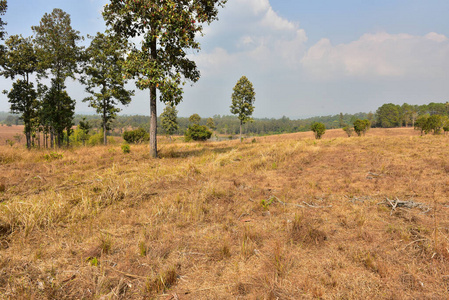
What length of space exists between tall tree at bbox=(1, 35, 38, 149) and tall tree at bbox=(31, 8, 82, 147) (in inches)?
44.7

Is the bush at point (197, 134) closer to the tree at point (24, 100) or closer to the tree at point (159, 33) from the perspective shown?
the tree at point (24, 100)

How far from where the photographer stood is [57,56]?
2155cm

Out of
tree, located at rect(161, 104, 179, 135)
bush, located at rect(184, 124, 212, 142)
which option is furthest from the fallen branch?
tree, located at rect(161, 104, 179, 135)

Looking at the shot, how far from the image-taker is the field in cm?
225

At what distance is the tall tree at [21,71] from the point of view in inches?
823

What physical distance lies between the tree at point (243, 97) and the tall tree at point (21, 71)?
1046 inches

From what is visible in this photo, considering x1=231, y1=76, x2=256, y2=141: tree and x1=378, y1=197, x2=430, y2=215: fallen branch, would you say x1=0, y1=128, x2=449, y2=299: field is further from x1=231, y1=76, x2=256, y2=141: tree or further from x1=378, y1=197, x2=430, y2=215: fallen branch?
x1=231, y1=76, x2=256, y2=141: tree

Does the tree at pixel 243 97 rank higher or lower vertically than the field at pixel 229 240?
A: higher

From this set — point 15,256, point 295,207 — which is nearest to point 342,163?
point 295,207

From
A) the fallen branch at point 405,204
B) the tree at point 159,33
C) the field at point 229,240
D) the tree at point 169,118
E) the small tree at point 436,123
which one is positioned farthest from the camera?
the tree at point 169,118

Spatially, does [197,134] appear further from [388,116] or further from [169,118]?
[388,116]

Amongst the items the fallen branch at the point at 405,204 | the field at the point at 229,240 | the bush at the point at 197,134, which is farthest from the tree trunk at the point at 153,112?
the bush at the point at 197,134

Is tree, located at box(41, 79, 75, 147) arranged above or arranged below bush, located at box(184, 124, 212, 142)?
above

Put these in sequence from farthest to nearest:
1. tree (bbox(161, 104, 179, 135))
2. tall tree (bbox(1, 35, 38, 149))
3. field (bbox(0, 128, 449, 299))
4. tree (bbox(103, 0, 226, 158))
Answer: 1. tree (bbox(161, 104, 179, 135))
2. tall tree (bbox(1, 35, 38, 149))
3. tree (bbox(103, 0, 226, 158))
4. field (bbox(0, 128, 449, 299))
